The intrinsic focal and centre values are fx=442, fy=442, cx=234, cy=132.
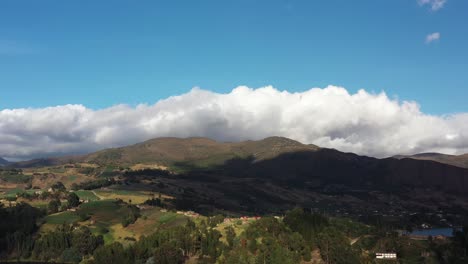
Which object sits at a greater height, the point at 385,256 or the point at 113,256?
the point at 385,256

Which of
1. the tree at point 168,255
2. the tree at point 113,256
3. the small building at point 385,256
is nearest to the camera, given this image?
the small building at point 385,256

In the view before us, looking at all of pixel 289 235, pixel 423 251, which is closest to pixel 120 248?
pixel 289 235

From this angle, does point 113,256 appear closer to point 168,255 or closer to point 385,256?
point 168,255

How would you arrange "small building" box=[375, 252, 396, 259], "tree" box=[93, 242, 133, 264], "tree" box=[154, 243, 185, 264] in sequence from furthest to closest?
1. "tree" box=[93, 242, 133, 264]
2. "tree" box=[154, 243, 185, 264]
3. "small building" box=[375, 252, 396, 259]

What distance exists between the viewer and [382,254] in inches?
6575

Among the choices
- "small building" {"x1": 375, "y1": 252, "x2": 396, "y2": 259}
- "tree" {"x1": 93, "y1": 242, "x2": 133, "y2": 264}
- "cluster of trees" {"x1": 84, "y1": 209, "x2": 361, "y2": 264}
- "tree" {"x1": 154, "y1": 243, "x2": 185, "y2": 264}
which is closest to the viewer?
"small building" {"x1": 375, "y1": 252, "x2": 396, "y2": 259}

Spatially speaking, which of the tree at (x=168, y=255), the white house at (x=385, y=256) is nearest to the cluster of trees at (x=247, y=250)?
the tree at (x=168, y=255)

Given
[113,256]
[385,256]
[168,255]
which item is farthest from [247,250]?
[113,256]

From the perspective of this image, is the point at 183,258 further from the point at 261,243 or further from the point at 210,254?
the point at 261,243

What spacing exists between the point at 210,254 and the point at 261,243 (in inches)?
885

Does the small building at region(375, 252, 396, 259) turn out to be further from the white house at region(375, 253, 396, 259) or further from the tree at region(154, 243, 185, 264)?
the tree at region(154, 243, 185, 264)

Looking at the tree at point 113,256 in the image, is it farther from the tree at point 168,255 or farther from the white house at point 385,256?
the white house at point 385,256

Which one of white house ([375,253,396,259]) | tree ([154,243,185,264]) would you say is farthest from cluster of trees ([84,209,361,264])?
white house ([375,253,396,259])

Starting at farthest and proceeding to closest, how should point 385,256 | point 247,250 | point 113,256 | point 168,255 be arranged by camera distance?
point 247,250
point 113,256
point 168,255
point 385,256
